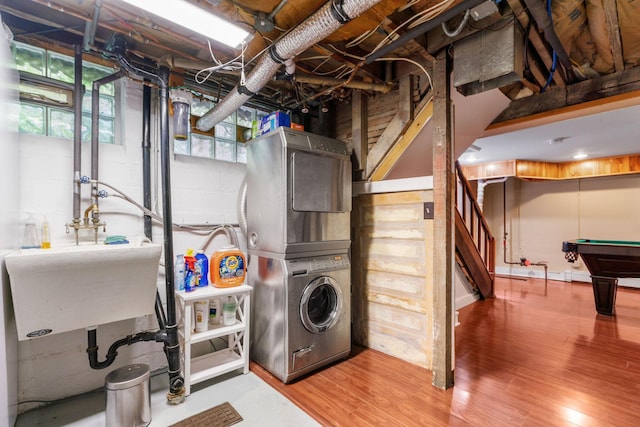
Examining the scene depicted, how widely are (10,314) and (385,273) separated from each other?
2577 mm

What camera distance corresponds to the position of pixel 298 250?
7.70 feet

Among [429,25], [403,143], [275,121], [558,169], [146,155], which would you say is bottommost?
[146,155]

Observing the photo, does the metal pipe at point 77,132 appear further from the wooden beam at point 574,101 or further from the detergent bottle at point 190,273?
the wooden beam at point 574,101

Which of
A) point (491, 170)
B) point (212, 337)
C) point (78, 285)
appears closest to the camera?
point (78, 285)

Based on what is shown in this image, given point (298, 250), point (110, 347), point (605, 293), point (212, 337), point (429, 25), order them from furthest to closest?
1. point (605, 293)
2. point (298, 250)
3. point (212, 337)
4. point (110, 347)
5. point (429, 25)

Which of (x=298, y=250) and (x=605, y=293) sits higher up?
(x=298, y=250)

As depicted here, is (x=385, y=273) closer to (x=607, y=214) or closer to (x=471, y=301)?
(x=471, y=301)

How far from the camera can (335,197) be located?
2.60 m

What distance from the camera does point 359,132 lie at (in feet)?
9.94

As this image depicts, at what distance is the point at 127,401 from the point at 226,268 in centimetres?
98

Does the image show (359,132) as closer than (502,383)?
No

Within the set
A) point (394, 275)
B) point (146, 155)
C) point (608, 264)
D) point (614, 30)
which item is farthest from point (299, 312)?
point (608, 264)

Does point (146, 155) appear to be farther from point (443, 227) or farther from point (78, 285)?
point (443, 227)

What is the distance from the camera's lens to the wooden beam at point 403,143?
8.43 ft
